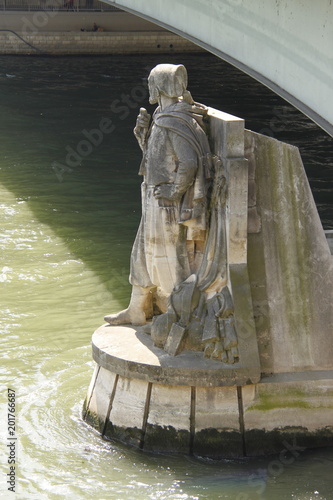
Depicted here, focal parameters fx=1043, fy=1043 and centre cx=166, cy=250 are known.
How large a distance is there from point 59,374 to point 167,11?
760cm

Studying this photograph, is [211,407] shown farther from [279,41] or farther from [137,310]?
[279,41]

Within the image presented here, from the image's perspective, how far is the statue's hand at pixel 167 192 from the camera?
31.1ft

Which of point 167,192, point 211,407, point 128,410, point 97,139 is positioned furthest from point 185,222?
point 97,139

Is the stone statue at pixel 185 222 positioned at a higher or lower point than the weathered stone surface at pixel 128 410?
higher

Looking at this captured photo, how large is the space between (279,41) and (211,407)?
17.9 ft

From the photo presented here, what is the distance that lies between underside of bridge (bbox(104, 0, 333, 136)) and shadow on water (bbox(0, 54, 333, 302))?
12.2 ft

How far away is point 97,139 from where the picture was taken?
997 inches

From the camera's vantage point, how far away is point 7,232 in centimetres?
1783

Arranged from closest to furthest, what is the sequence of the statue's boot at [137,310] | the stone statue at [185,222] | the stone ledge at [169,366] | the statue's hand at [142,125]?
1. the stone ledge at [169,366]
2. the stone statue at [185,222]
3. the statue's hand at [142,125]
4. the statue's boot at [137,310]

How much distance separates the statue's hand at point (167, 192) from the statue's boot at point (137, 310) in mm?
1062

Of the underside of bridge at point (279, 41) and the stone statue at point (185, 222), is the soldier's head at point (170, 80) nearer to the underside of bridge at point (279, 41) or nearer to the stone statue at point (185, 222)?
the stone statue at point (185, 222)

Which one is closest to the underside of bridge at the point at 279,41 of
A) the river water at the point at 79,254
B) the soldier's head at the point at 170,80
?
the soldier's head at the point at 170,80

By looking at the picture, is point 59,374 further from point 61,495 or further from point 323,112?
point 323,112

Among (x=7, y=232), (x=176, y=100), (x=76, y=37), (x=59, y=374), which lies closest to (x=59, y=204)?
A: (x=7, y=232)
